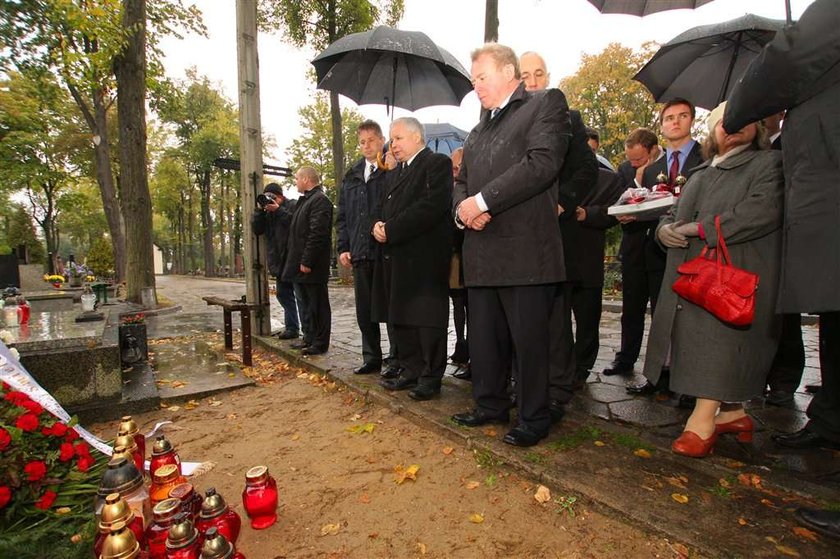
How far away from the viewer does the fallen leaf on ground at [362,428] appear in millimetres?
3180

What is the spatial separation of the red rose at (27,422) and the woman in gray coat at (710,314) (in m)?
3.15

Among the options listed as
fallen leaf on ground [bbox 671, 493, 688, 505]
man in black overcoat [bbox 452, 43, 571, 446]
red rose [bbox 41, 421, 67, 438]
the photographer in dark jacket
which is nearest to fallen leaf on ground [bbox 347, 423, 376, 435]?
man in black overcoat [bbox 452, 43, 571, 446]

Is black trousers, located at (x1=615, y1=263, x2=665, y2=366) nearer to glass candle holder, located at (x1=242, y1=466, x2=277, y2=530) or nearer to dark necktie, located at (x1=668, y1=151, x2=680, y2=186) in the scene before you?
dark necktie, located at (x1=668, y1=151, x2=680, y2=186)

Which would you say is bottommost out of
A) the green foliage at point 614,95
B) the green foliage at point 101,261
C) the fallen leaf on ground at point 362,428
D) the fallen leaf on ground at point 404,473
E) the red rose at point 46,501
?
the fallen leaf on ground at point 362,428

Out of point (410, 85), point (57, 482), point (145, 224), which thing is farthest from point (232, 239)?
point (57, 482)

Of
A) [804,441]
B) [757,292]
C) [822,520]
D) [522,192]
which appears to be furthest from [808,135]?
[804,441]

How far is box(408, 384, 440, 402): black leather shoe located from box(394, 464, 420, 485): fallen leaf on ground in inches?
35.1

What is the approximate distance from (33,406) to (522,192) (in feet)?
8.89

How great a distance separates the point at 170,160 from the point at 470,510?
3898cm

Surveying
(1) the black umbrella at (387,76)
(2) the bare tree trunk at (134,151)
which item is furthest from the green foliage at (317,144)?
(1) the black umbrella at (387,76)

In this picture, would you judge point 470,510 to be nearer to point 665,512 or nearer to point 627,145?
point 665,512

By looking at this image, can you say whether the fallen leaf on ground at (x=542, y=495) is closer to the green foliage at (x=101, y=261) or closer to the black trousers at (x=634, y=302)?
the black trousers at (x=634, y=302)

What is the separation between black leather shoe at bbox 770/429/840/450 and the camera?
2510 millimetres

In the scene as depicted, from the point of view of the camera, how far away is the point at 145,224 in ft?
34.2
